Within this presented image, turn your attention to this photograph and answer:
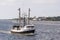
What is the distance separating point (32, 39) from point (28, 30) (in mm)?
14320

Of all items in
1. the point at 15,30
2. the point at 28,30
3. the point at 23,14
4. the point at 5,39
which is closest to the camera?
the point at 5,39

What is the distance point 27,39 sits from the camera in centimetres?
8762

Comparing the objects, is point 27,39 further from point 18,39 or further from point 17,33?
point 17,33

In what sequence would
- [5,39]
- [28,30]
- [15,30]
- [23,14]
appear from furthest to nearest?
[23,14] → [15,30] → [28,30] → [5,39]

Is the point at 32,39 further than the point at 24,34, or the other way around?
the point at 24,34

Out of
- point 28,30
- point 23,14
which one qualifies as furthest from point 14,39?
point 23,14

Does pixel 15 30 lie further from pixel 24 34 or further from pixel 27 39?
pixel 27 39

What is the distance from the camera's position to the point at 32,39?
3447 inches

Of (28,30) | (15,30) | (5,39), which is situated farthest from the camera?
(15,30)

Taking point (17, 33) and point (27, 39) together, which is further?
point (17, 33)

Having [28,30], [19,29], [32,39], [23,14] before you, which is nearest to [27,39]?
[32,39]

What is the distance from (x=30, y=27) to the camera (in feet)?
339

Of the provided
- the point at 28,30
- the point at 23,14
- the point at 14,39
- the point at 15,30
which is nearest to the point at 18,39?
the point at 14,39

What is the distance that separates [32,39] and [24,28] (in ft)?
55.8
